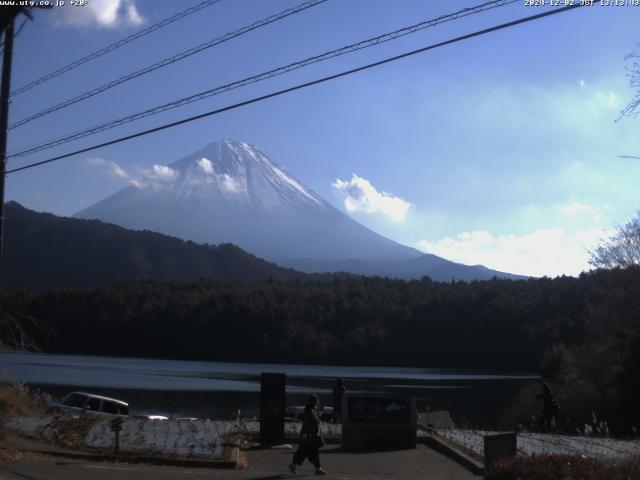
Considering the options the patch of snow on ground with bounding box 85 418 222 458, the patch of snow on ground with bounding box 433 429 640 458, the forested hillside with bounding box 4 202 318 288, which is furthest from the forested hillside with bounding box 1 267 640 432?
the patch of snow on ground with bounding box 85 418 222 458

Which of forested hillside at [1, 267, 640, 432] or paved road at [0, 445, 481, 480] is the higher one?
forested hillside at [1, 267, 640, 432]

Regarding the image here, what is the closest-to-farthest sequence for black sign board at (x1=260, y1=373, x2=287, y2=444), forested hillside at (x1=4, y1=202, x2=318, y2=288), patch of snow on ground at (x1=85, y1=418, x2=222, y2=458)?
patch of snow on ground at (x1=85, y1=418, x2=222, y2=458)
black sign board at (x1=260, y1=373, x2=287, y2=444)
forested hillside at (x1=4, y1=202, x2=318, y2=288)

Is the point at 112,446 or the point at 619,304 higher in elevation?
the point at 619,304

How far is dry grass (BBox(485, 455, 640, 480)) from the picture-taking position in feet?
31.7

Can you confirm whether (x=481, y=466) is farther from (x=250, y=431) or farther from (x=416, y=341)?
(x=416, y=341)

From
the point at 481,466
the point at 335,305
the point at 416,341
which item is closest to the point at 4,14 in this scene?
the point at 481,466

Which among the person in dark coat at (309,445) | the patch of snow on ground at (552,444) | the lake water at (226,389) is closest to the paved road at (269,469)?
the person in dark coat at (309,445)

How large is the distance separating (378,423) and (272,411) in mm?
2209

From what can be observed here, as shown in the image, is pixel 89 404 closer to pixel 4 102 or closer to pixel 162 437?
pixel 162 437

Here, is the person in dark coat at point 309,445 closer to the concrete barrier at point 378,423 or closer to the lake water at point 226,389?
the concrete barrier at point 378,423

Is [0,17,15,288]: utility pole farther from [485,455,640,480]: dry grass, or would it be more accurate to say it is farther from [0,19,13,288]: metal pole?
[485,455,640,480]: dry grass

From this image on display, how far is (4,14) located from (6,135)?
2.47 meters

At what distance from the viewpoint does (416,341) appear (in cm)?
10506

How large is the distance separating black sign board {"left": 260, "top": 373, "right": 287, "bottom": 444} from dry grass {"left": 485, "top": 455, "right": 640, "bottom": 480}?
623 centimetres
